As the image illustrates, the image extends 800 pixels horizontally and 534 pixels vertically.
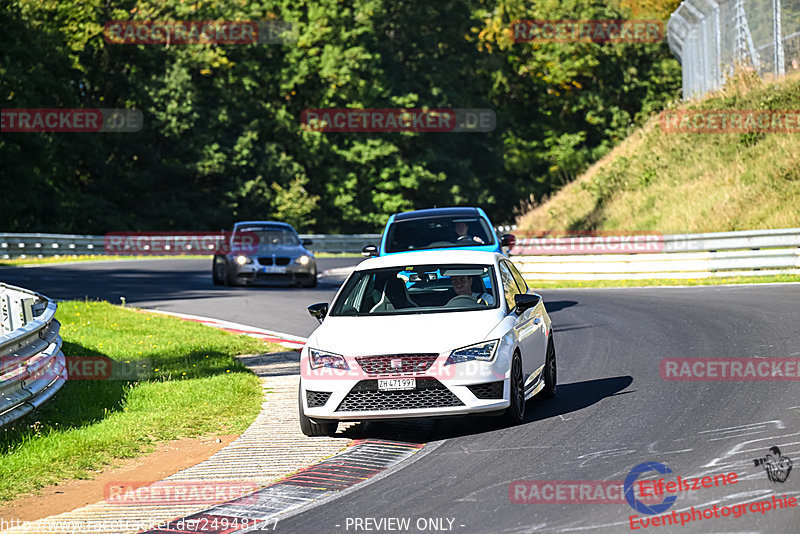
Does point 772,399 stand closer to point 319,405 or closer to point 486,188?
point 319,405

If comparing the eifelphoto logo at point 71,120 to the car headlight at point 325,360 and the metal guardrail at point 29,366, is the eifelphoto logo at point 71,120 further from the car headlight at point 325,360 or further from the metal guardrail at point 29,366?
the car headlight at point 325,360

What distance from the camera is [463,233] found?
58.7 ft

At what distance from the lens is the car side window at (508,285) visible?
10777mm

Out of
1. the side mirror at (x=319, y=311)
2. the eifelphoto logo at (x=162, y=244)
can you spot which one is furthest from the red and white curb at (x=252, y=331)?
the eifelphoto logo at (x=162, y=244)

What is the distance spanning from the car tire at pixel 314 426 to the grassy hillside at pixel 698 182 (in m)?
20.5

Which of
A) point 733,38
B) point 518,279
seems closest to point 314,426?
point 518,279

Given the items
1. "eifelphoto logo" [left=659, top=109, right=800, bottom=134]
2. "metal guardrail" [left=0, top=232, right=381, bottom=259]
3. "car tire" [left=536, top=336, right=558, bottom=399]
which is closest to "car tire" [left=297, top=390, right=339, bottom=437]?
"car tire" [left=536, top=336, right=558, bottom=399]

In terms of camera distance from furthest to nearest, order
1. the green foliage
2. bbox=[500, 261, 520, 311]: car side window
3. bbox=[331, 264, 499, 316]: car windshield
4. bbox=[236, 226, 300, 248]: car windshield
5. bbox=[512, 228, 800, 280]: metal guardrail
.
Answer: the green foliage → bbox=[236, 226, 300, 248]: car windshield → bbox=[512, 228, 800, 280]: metal guardrail → bbox=[500, 261, 520, 311]: car side window → bbox=[331, 264, 499, 316]: car windshield

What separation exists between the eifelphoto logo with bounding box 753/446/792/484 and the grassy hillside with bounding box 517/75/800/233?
21.0 metres

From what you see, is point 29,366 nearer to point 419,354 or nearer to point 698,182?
point 419,354

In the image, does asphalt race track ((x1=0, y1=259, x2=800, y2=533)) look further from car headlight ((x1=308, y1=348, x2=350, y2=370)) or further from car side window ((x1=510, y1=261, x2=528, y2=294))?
car side window ((x1=510, y1=261, x2=528, y2=294))

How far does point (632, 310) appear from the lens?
19859mm

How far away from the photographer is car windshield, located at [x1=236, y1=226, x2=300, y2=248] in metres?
27.9

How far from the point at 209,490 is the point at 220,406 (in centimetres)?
367
